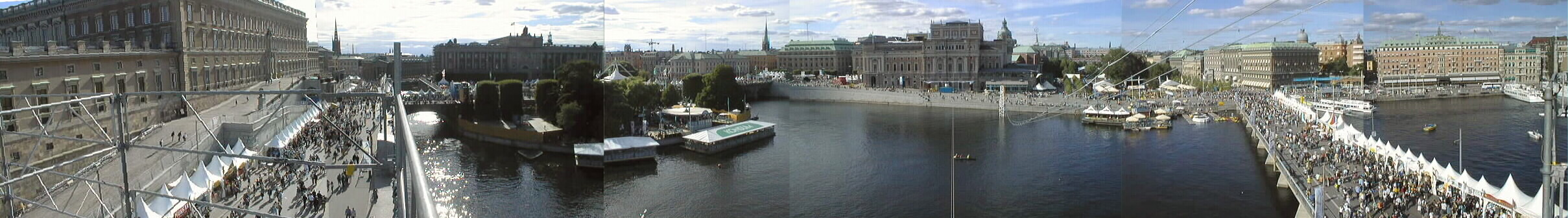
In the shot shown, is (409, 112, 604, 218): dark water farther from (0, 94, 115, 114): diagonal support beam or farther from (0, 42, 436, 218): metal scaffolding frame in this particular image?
(0, 94, 115, 114): diagonal support beam

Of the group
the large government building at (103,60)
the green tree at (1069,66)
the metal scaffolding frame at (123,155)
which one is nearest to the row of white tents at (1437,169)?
the green tree at (1069,66)

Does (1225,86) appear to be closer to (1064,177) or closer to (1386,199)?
(1386,199)

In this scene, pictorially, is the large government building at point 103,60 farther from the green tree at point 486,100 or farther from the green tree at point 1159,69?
the green tree at point 1159,69

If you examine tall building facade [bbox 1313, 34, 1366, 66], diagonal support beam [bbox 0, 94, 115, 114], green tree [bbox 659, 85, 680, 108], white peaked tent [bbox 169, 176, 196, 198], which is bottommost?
white peaked tent [bbox 169, 176, 196, 198]

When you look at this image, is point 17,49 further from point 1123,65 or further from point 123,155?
point 1123,65

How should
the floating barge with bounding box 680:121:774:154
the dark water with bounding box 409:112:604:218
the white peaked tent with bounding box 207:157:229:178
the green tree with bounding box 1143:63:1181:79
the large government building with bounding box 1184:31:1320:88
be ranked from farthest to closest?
the large government building with bounding box 1184:31:1320:88 < the floating barge with bounding box 680:121:774:154 < the green tree with bounding box 1143:63:1181:79 < the dark water with bounding box 409:112:604:218 < the white peaked tent with bounding box 207:157:229:178

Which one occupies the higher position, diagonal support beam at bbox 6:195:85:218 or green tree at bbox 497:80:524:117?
green tree at bbox 497:80:524:117

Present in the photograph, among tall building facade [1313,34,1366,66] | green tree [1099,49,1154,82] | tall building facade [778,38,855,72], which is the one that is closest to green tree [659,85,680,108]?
tall building facade [778,38,855,72]
